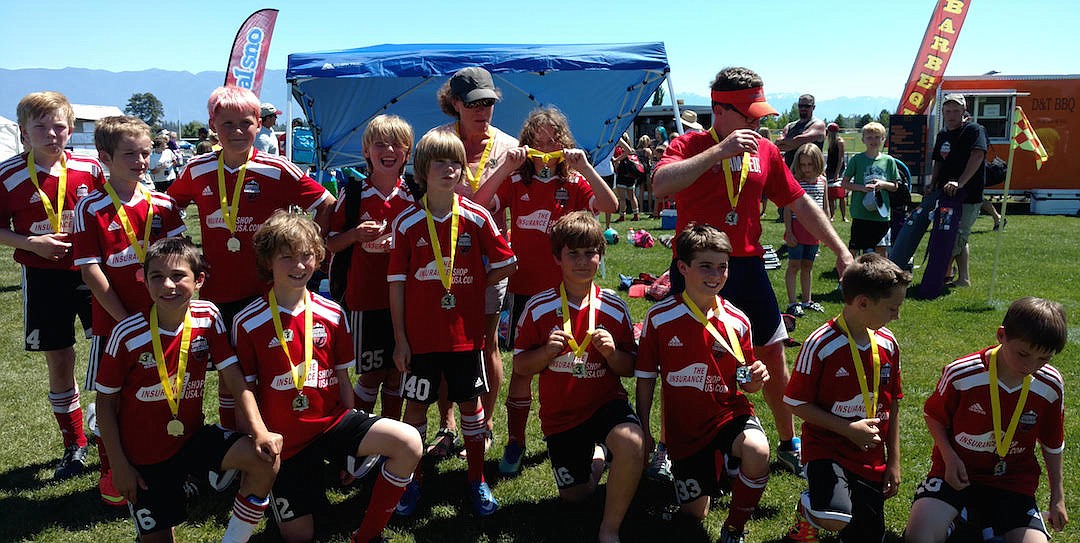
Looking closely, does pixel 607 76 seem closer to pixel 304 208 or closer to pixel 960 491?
pixel 304 208

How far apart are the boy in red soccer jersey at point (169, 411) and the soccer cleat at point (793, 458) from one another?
278 cm

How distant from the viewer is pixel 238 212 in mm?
3965

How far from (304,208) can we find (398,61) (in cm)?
782

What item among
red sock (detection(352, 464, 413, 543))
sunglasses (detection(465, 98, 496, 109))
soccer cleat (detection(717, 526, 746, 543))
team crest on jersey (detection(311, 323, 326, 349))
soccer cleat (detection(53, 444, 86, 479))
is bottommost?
soccer cleat (detection(53, 444, 86, 479))

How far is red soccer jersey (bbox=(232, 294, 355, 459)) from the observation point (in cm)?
336

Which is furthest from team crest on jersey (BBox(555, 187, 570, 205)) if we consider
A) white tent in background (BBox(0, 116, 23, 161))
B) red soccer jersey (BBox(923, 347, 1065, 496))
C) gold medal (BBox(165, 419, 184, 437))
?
white tent in background (BBox(0, 116, 23, 161))

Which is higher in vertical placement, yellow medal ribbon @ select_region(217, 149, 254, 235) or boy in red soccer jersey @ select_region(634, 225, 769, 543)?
yellow medal ribbon @ select_region(217, 149, 254, 235)

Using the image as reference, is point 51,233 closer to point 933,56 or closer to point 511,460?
point 511,460

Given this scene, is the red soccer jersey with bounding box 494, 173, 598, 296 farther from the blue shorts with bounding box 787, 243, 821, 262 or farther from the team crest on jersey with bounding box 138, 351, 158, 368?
the blue shorts with bounding box 787, 243, 821, 262

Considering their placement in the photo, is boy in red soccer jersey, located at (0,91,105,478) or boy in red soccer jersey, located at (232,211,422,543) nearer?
boy in red soccer jersey, located at (232,211,422,543)

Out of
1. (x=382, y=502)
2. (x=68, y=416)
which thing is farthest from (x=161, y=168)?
(x=382, y=502)

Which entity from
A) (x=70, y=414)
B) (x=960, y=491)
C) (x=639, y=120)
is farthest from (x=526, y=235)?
(x=639, y=120)

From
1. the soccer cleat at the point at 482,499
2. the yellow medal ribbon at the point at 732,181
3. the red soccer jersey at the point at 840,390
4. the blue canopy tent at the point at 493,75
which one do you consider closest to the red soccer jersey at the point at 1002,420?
the red soccer jersey at the point at 840,390

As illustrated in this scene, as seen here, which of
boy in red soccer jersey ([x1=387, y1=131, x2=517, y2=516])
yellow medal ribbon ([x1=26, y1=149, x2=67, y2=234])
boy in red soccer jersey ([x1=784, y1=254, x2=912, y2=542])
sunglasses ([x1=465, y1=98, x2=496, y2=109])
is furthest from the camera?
yellow medal ribbon ([x1=26, y1=149, x2=67, y2=234])
